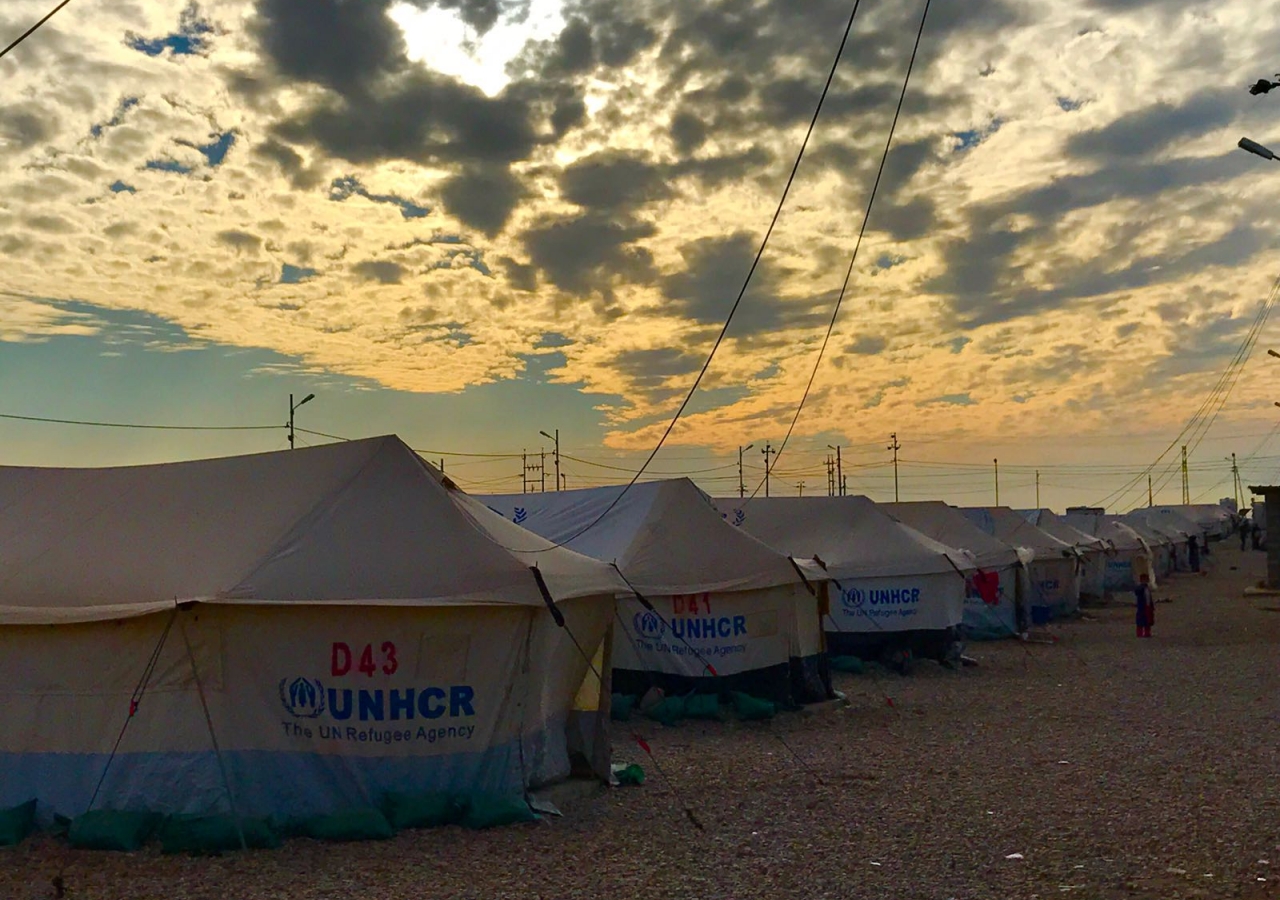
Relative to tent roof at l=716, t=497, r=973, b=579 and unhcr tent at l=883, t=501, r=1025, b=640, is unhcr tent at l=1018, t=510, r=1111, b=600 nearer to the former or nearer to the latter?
unhcr tent at l=883, t=501, r=1025, b=640

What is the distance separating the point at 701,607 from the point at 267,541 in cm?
876

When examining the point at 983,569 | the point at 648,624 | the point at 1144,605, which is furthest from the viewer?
the point at 1144,605

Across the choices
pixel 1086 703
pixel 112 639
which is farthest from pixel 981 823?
pixel 1086 703

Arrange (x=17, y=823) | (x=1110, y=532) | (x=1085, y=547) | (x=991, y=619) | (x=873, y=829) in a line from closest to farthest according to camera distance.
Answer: (x=17, y=823) → (x=873, y=829) → (x=991, y=619) → (x=1085, y=547) → (x=1110, y=532)

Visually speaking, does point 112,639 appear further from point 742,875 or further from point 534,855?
point 742,875

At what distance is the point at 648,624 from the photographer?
18812 mm

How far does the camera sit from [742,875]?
9.66 m

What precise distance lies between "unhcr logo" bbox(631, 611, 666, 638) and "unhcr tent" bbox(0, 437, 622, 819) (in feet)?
21.9

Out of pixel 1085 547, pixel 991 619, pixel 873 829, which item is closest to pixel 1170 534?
pixel 1085 547

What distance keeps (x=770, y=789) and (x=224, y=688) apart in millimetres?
5770

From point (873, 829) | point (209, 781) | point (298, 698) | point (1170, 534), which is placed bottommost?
point (873, 829)

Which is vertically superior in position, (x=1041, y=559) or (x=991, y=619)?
(x=1041, y=559)

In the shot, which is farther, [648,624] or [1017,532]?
[1017,532]

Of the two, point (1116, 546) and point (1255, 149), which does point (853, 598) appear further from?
point (1116, 546)
